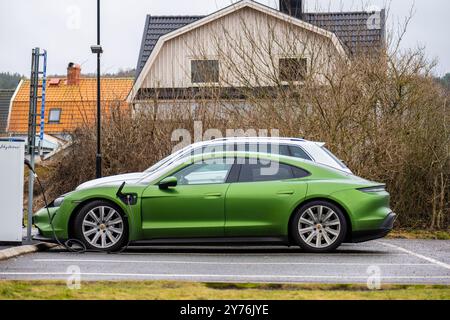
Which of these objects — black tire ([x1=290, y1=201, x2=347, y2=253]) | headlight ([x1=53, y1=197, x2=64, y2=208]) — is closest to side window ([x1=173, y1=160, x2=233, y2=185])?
black tire ([x1=290, y1=201, x2=347, y2=253])

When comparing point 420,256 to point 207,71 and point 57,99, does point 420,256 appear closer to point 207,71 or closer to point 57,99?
point 207,71

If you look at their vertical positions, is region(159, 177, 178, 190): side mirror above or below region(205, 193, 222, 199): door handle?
above

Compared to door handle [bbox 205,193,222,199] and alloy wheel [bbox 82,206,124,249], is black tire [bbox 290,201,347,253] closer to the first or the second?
door handle [bbox 205,193,222,199]

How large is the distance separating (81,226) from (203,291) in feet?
16.7

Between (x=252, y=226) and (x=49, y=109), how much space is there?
46.9 meters

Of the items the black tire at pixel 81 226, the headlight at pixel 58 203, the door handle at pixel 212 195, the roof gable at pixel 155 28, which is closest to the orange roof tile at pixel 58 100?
the roof gable at pixel 155 28

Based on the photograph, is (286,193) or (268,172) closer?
(286,193)

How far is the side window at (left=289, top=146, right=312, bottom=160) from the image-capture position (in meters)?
14.0

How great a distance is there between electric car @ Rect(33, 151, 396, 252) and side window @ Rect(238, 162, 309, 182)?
4 centimetres

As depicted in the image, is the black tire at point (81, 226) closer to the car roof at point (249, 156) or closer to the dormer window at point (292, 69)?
the car roof at point (249, 156)

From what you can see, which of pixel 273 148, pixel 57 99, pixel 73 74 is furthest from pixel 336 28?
pixel 73 74


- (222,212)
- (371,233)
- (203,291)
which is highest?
(222,212)

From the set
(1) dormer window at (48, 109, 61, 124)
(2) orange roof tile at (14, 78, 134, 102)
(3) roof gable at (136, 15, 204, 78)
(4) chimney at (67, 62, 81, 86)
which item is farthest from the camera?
(4) chimney at (67, 62, 81, 86)

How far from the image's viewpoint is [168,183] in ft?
42.7
